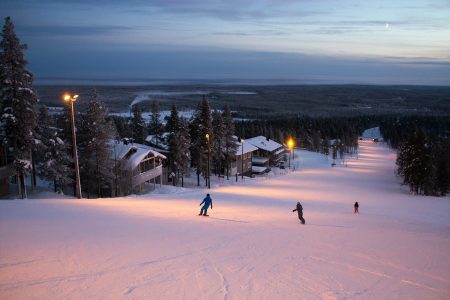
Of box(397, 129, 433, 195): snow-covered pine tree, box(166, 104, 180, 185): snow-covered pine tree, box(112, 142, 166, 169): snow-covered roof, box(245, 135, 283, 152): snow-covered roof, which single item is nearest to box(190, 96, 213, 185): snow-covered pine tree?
box(166, 104, 180, 185): snow-covered pine tree

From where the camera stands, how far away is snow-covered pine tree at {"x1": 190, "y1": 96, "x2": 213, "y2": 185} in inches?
1892

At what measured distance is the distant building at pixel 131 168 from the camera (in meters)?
37.5

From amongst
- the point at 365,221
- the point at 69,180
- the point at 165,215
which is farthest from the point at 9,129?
the point at 365,221

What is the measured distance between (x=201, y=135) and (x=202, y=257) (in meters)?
37.8

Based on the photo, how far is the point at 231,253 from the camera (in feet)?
38.6

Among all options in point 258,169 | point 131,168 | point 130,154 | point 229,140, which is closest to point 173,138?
point 130,154

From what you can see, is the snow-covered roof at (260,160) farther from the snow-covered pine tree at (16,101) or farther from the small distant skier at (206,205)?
the small distant skier at (206,205)

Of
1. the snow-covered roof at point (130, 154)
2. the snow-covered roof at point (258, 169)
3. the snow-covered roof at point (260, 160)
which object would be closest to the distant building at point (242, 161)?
the snow-covered roof at point (258, 169)

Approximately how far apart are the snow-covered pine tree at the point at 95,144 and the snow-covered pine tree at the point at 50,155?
1.68 metres

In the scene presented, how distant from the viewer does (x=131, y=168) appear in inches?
1501

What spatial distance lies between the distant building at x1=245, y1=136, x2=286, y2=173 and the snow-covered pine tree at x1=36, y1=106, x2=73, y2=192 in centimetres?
4387

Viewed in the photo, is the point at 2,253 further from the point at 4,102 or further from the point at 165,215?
the point at 4,102

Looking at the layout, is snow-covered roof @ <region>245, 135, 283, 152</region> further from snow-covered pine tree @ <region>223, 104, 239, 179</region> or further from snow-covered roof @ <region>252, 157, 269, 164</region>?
snow-covered pine tree @ <region>223, 104, 239, 179</region>

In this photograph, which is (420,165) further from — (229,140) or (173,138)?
(173,138)
